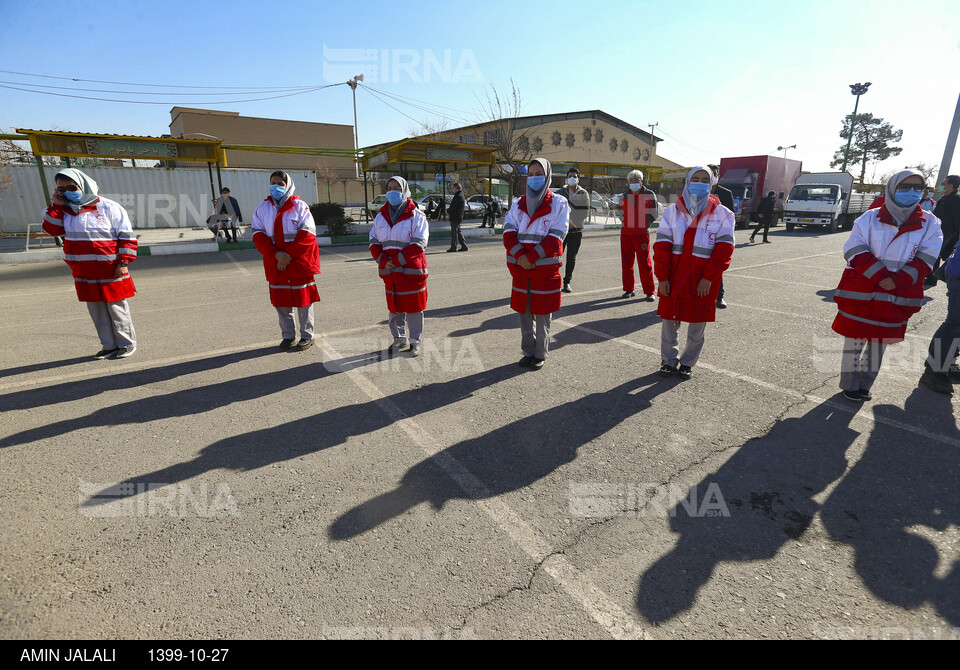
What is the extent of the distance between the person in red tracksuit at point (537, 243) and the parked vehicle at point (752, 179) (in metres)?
23.2

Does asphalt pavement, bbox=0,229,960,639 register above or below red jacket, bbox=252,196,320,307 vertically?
below

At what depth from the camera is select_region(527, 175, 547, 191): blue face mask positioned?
4586 mm

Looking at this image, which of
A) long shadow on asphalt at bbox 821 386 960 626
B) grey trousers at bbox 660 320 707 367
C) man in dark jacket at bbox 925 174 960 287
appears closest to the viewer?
long shadow on asphalt at bbox 821 386 960 626

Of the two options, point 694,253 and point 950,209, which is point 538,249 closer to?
point 694,253

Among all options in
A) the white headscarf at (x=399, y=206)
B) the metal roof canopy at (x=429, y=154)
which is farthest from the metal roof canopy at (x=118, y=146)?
the white headscarf at (x=399, y=206)

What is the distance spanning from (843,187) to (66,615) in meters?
30.1

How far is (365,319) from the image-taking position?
6.98 metres

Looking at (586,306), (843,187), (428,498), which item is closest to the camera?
(428,498)

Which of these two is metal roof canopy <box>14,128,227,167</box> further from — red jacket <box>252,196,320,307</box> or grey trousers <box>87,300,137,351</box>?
red jacket <box>252,196,320,307</box>
